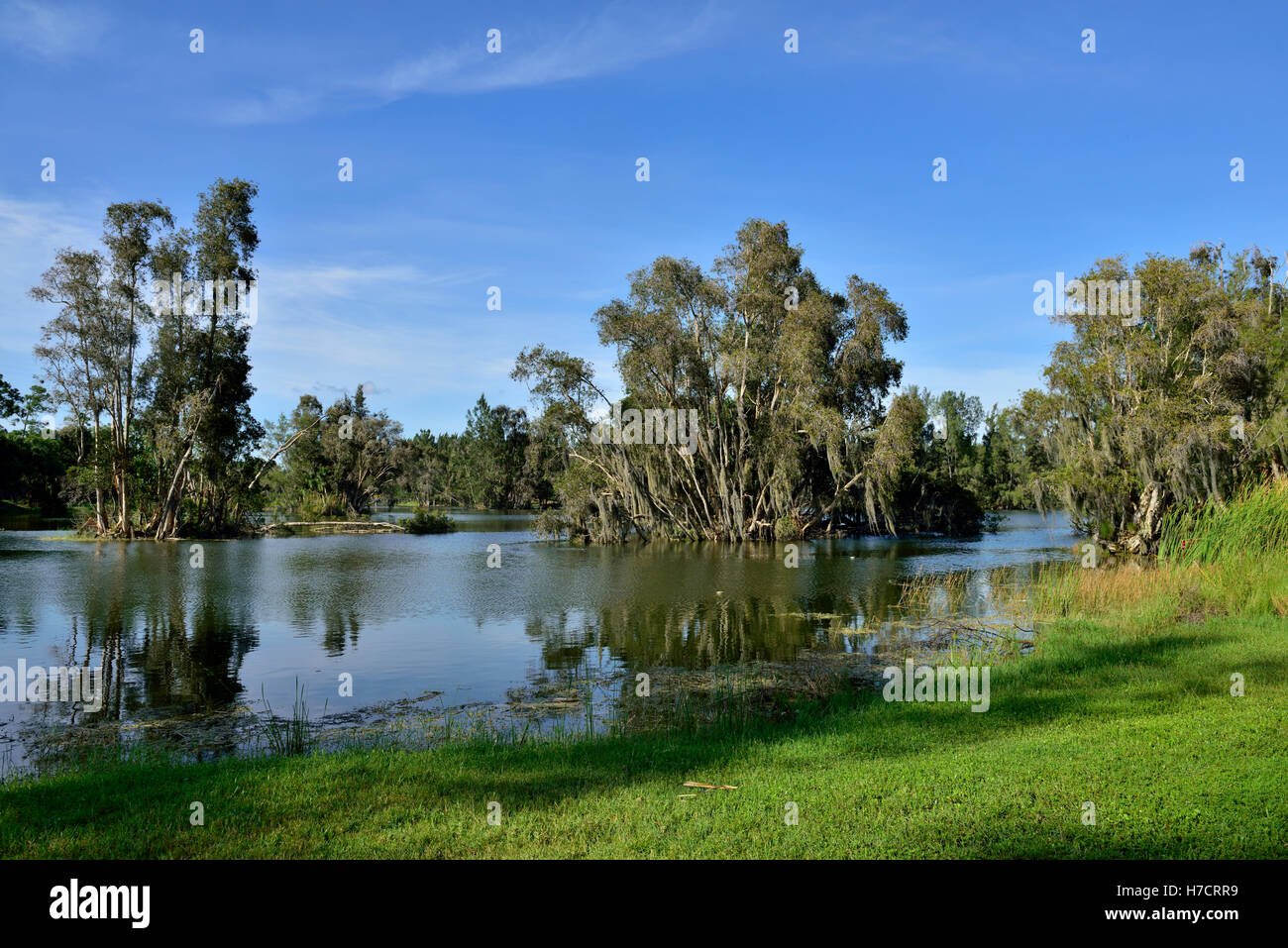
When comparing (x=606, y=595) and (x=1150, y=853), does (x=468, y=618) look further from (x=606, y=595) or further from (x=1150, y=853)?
(x=1150, y=853)

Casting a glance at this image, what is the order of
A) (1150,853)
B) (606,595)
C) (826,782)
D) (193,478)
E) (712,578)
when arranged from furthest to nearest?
(193,478), (712,578), (606,595), (826,782), (1150,853)

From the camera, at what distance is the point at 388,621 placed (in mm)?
18797

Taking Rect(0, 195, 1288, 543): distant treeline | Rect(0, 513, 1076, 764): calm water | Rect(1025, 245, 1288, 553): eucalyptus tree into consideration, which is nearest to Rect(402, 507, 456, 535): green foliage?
Rect(0, 195, 1288, 543): distant treeline

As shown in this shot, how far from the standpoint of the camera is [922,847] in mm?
4957

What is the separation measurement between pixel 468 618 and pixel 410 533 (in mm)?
38349

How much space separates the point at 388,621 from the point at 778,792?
14.5m

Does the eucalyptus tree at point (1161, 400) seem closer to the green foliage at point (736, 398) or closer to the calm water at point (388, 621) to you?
the calm water at point (388, 621)

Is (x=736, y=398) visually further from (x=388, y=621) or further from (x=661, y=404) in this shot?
(x=388, y=621)

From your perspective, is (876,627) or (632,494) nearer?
(876,627)

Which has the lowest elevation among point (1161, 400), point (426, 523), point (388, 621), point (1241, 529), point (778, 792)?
point (388, 621)

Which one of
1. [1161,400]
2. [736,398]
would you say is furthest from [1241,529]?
[736,398]

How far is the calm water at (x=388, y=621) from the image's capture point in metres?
12.2

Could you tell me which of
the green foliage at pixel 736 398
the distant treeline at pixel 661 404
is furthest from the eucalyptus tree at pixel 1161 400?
the green foliage at pixel 736 398

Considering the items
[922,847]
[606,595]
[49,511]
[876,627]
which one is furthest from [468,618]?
[49,511]
